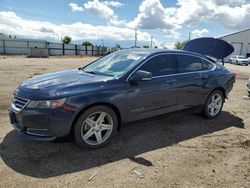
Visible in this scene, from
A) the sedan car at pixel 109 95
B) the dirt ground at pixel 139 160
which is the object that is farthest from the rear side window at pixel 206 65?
the dirt ground at pixel 139 160

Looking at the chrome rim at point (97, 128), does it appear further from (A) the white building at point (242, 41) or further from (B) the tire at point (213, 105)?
(A) the white building at point (242, 41)

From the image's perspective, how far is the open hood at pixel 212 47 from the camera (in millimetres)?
7561

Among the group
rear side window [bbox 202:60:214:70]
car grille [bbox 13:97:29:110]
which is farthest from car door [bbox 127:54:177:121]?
car grille [bbox 13:97:29:110]

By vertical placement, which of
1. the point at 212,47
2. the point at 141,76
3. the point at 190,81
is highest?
the point at 212,47

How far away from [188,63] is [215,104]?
4.43ft

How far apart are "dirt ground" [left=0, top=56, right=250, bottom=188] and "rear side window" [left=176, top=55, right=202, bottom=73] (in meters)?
1.23

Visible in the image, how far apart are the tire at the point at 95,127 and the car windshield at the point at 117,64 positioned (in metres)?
0.74

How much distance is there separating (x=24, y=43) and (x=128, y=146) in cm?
4513

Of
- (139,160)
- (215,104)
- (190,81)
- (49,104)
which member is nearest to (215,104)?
(215,104)

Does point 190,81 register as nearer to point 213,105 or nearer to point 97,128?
point 213,105

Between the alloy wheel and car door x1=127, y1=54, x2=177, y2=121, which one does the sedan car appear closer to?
car door x1=127, y1=54, x2=177, y2=121

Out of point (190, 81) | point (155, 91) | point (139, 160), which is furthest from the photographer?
point (190, 81)

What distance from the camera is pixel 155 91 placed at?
4523mm

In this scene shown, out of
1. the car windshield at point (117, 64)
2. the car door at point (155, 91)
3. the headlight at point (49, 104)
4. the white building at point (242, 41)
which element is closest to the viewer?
the headlight at point (49, 104)
